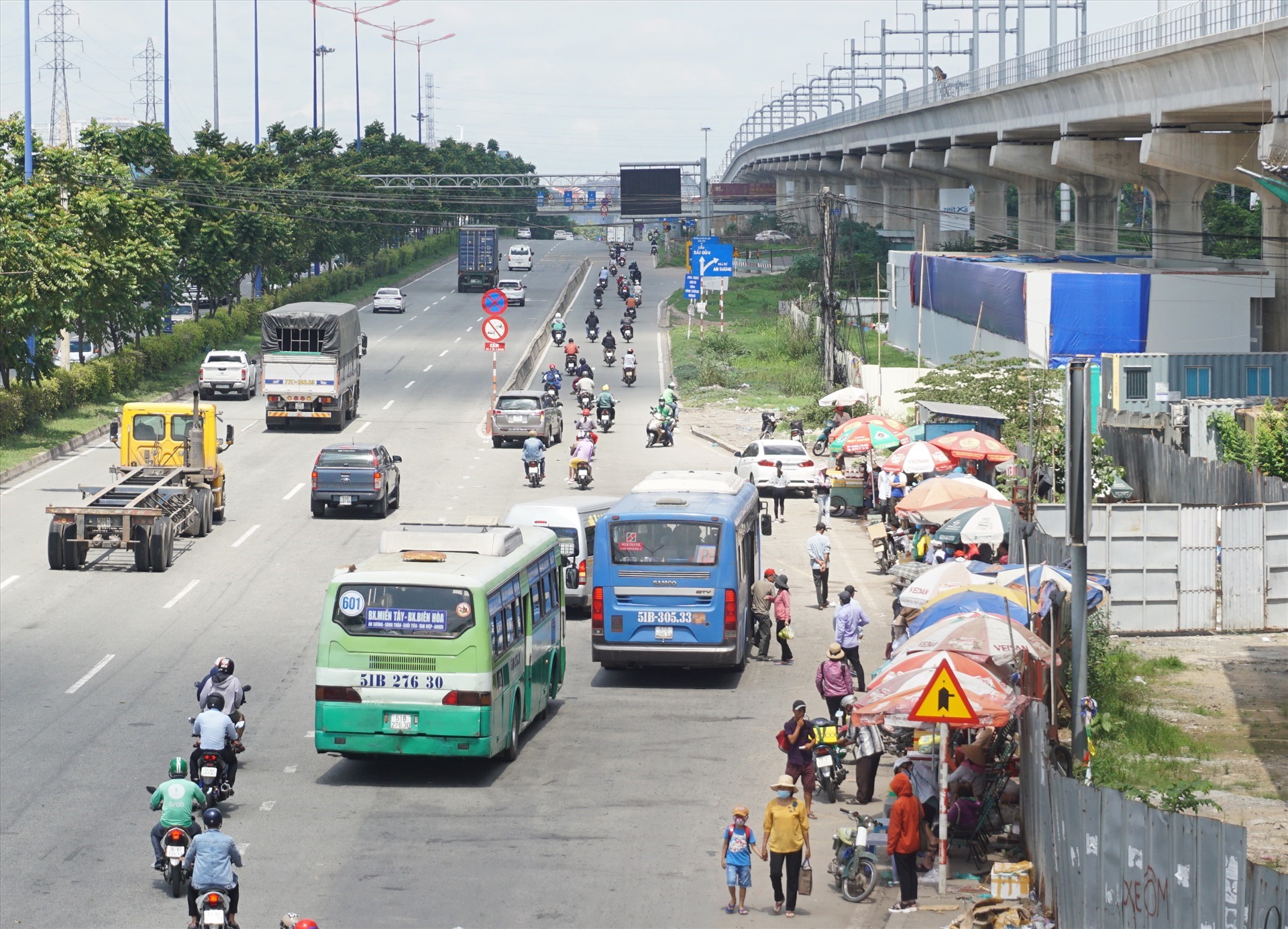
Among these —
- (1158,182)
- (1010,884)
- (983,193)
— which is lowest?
(1010,884)

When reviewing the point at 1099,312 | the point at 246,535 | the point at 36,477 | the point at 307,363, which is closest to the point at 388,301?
the point at 307,363

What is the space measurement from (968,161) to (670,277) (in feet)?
160

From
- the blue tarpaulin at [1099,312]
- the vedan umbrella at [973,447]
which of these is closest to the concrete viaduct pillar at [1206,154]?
the blue tarpaulin at [1099,312]

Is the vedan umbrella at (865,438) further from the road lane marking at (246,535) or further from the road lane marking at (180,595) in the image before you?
the road lane marking at (180,595)

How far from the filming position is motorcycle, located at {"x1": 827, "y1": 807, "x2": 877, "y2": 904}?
15.4 meters

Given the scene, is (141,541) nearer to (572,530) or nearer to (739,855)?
(572,530)

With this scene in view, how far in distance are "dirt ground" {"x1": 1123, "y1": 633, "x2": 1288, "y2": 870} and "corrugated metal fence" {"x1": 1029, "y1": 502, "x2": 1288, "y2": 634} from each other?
36 cm

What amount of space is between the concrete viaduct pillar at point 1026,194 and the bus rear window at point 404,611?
188 feet

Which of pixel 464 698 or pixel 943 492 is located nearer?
pixel 464 698

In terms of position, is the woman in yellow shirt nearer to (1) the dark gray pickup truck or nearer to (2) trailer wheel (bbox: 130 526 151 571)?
(2) trailer wheel (bbox: 130 526 151 571)

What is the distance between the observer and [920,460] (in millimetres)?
33688

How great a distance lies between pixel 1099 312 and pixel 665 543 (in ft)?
97.0

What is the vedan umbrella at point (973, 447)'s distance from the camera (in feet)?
112

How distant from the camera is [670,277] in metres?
121
